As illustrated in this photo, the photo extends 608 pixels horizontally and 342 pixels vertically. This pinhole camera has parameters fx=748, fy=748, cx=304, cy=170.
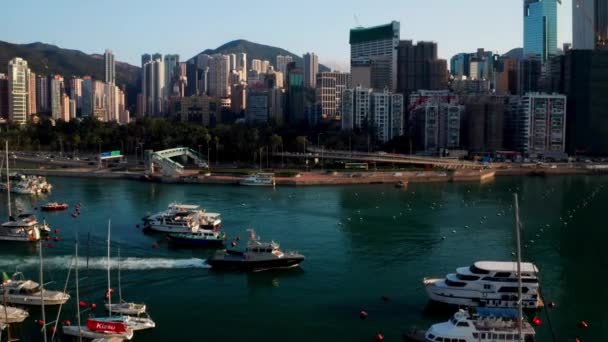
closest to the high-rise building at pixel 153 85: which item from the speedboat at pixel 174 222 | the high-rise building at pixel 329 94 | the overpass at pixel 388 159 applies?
the high-rise building at pixel 329 94

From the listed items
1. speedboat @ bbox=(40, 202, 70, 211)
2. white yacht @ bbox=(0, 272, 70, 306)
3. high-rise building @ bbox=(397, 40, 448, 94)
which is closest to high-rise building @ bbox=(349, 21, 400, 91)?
high-rise building @ bbox=(397, 40, 448, 94)

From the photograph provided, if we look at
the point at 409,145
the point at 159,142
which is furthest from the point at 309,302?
the point at 409,145

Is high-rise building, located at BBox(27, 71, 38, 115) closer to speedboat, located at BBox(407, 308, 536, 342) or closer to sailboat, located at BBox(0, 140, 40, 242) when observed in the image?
sailboat, located at BBox(0, 140, 40, 242)

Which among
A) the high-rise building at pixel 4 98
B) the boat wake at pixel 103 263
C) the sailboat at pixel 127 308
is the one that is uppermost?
the high-rise building at pixel 4 98

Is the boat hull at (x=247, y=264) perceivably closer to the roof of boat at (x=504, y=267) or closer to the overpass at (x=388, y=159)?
the roof of boat at (x=504, y=267)

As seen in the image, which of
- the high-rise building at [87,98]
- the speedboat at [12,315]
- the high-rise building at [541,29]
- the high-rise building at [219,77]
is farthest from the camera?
the high-rise building at [541,29]
